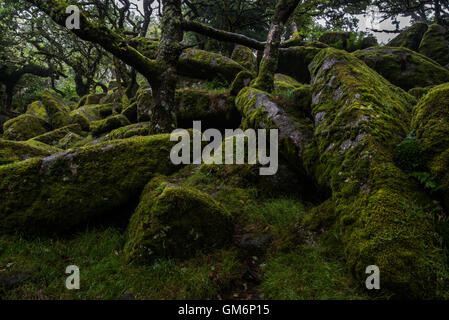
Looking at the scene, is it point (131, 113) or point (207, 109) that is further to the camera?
point (131, 113)

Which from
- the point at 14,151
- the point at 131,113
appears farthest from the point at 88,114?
the point at 14,151

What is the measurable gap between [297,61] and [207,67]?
6345 mm

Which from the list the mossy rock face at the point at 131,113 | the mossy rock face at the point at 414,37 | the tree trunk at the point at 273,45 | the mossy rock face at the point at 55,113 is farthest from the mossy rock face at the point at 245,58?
the mossy rock face at the point at 55,113

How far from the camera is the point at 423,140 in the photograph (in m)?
3.51

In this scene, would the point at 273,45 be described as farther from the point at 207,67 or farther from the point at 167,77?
the point at 207,67

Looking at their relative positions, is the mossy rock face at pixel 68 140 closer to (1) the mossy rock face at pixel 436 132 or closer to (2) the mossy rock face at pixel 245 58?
(2) the mossy rock face at pixel 245 58

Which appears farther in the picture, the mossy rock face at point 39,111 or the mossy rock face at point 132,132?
the mossy rock face at point 39,111

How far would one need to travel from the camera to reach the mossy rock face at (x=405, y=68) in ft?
33.9

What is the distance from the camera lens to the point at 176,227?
3848mm

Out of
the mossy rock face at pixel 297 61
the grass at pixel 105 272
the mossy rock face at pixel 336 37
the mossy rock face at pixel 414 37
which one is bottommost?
the grass at pixel 105 272

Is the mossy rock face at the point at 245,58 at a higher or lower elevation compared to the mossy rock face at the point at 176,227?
higher

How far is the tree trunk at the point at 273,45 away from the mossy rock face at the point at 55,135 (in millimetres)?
11421
